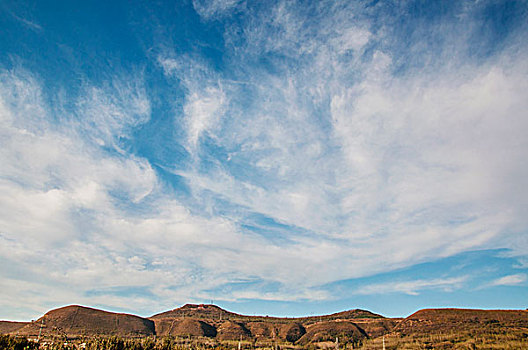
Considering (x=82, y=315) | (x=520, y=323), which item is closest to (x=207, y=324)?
→ (x=82, y=315)

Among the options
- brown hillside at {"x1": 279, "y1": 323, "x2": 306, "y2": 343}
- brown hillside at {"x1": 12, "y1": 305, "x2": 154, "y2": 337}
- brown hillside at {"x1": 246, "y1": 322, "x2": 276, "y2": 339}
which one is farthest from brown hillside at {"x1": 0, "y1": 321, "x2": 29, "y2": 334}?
brown hillside at {"x1": 279, "y1": 323, "x2": 306, "y2": 343}

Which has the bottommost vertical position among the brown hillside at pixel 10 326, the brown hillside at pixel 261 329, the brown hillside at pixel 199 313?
the brown hillside at pixel 10 326

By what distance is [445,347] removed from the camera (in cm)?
7494

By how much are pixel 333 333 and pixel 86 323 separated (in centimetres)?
8020

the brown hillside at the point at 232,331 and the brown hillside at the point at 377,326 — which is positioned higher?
the brown hillside at the point at 377,326

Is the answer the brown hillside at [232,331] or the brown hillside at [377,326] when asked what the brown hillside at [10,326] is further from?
the brown hillside at [377,326]

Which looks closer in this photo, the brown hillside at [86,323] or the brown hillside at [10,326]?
the brown hillside at [86,323]

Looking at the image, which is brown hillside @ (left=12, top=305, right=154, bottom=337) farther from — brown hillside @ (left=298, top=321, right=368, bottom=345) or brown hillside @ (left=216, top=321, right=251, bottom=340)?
brown hillside @ (left=298, top=321, right=368, bottom=345)

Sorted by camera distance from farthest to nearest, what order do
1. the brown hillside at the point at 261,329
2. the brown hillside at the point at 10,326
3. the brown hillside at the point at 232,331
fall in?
the brown hillside at the point at 261,329 → the brown hillside at the point at 232,331 → the brown hillside at the point at 10,326

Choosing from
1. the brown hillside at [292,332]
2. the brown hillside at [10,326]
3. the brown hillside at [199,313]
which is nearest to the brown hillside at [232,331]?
the brown hillside at [292,332]

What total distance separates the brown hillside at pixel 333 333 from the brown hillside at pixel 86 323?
187ft

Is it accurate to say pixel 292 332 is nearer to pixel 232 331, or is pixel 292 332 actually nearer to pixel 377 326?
pixel 232 331

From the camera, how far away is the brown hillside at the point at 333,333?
112000 millimetres

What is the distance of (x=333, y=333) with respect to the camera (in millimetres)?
116750
